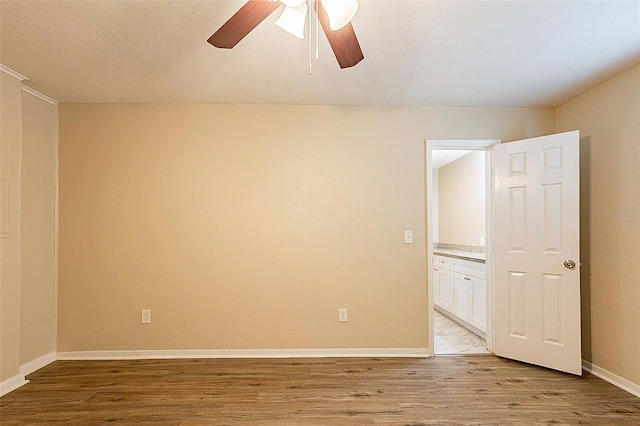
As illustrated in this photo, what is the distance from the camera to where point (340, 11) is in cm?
149

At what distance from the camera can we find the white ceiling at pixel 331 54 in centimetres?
197

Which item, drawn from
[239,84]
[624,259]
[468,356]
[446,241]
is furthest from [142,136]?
[446,241]

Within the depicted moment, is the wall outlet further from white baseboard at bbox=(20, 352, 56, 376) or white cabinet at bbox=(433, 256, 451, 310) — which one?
white baseboard at bbox=(20, 352, 56, 376)

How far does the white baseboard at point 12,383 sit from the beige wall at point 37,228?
0.70ft

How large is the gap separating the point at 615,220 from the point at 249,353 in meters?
3.33

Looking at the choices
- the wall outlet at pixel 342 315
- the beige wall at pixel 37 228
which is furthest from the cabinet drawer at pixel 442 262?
the beige wall at pixel 37 228

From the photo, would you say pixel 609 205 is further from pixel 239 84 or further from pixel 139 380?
pixel 139 380

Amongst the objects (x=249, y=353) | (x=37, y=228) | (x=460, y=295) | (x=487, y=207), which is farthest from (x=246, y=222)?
(x=460, y=295)

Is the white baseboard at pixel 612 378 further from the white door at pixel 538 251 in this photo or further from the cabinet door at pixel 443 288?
the cabinet door at pixel 443 288

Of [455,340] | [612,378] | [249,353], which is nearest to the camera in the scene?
[612,378]

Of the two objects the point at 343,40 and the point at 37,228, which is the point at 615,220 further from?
the point at 37,228

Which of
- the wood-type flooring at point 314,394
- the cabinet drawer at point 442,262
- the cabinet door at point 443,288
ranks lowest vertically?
the wood-type flooring at point 314,394

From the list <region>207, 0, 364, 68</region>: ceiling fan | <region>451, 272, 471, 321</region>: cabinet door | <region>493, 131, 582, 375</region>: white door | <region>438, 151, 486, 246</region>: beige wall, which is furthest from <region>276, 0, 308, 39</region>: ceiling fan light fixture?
<region>438, 151, 486, 246</region>: beige wall

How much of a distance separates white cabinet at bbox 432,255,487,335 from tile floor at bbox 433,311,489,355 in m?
0.10
